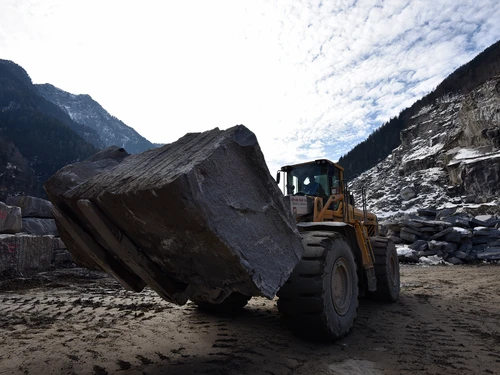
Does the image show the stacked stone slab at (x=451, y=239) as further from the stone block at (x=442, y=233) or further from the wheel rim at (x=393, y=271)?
the wheel rim at (x=393, y=271)

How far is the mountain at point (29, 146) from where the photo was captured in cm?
3897

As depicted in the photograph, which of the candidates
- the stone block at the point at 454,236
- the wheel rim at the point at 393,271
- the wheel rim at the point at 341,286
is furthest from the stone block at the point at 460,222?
the wheel rim at the point at 341,286

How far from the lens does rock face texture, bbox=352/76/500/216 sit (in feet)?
113

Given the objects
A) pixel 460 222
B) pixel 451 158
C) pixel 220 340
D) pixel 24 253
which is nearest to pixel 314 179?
pixel 220 340

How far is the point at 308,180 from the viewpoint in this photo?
6152 mm

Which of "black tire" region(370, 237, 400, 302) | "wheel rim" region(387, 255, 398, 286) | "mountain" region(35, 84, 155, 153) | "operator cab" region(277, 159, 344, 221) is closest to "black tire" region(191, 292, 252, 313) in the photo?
"operator cab" region(277, 159, 344, 221)

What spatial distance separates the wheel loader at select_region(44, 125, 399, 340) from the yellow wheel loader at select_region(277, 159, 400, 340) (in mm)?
20

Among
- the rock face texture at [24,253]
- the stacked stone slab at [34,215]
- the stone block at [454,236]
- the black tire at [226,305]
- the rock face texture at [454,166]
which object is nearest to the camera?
the black tire at [226,305]

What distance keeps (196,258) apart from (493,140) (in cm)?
4274

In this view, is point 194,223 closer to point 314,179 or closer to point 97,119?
point 314,179

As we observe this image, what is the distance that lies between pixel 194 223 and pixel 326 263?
1.97m

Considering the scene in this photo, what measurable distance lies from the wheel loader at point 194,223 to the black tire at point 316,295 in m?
0.01

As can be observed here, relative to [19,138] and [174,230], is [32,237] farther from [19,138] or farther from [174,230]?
[19,138]

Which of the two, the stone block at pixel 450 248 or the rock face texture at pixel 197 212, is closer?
the rock face texture at pixel 197 212
